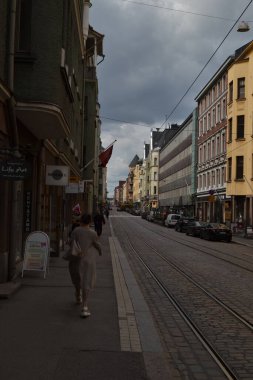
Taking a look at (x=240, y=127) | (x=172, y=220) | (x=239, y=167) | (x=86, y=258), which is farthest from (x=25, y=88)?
(x=172, y=220)

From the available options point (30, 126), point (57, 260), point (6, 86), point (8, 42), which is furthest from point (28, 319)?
point (57, 260)

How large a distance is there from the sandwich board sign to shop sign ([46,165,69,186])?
4.42m

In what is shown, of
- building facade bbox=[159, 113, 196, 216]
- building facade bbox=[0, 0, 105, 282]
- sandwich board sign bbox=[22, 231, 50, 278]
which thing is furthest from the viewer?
building facade bbox=[159, 113, 196, 216]

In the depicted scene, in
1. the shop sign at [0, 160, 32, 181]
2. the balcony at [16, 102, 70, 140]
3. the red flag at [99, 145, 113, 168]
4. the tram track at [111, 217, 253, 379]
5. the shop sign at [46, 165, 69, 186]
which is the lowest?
the tram track at [111, 217, 253, 379]

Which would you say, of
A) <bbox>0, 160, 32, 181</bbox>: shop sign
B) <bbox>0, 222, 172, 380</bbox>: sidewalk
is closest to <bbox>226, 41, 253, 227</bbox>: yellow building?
<bbox>0, 222, 172, 380</bbox>: sidewalk

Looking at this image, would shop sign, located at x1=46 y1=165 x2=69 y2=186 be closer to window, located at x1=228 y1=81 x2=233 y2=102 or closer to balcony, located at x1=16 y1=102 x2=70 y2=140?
balcony, located at x1=16 y1=102 x2=70 y2=140

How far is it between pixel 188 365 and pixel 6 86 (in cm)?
698

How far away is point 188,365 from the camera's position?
21.1 feet

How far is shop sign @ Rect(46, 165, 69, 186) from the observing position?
17.4 m

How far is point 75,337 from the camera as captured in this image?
7.40m

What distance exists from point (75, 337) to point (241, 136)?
4406cm

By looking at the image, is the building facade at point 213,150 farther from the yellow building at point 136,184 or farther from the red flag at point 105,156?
the yellow building at point 136,184

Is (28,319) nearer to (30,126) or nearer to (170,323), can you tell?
(170,323)

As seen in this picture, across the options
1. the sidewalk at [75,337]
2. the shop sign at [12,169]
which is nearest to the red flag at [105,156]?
the sidewalk at [75,337]
